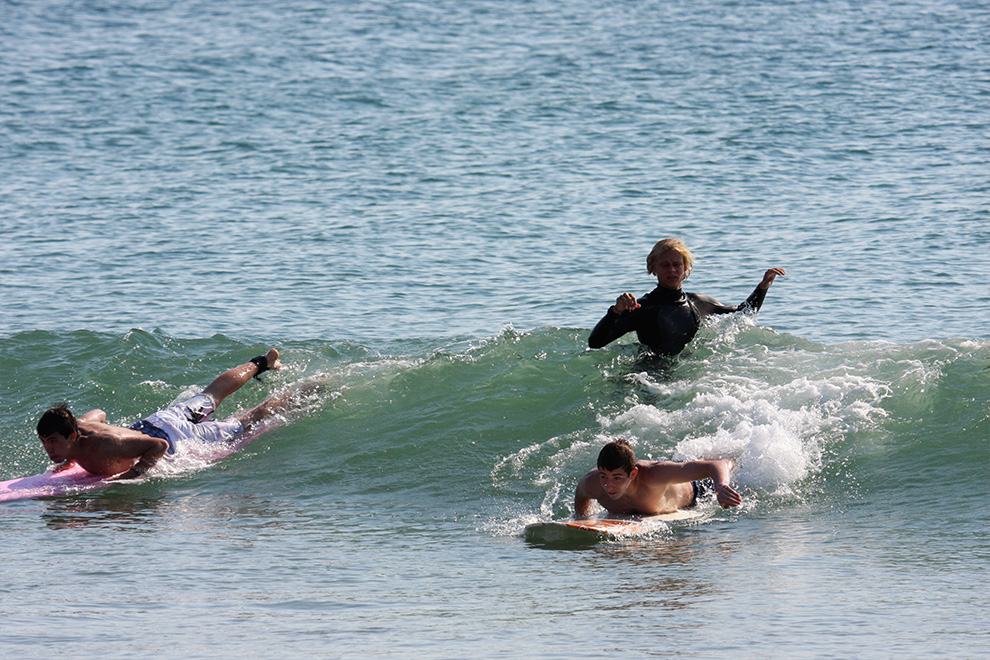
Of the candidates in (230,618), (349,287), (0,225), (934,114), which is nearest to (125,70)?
(0,225)

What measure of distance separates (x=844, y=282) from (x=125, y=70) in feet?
72.6

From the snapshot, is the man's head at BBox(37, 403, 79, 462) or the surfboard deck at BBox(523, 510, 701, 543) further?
the man's head at BBox(37, 403, 79, 462)

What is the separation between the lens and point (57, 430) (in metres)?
9.88

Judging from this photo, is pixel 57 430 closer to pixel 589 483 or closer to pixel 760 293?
pixel 589 483

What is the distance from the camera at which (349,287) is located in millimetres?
17000

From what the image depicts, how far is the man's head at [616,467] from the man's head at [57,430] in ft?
15.2

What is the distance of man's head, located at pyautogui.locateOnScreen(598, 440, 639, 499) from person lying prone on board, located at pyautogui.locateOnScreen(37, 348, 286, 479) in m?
4.20

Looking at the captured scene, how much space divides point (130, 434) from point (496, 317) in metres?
6.03

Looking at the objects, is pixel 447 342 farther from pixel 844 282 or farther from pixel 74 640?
pixel 74 640

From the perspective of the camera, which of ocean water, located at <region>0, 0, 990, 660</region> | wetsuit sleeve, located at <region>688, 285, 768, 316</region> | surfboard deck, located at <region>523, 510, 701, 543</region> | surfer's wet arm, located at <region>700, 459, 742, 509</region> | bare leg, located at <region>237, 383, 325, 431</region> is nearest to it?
ocean water, located at <region>0, 0, 990, 660</region>

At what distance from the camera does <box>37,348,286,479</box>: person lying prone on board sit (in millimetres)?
9922

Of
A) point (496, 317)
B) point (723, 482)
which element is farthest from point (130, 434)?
point (496, 317)

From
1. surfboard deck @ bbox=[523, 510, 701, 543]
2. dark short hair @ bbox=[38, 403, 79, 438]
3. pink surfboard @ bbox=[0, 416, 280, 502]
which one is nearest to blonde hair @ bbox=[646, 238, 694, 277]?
surfboard deck @ bbox=[523, 510, 701, 543]

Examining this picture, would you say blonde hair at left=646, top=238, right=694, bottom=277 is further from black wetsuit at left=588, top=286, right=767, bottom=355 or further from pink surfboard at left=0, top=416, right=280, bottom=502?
pink surfboard at left=0, top=416, right=280, bottom=502
